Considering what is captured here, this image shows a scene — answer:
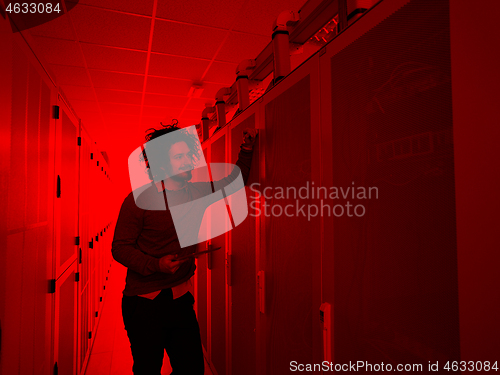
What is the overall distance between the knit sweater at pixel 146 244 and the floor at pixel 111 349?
1.36m

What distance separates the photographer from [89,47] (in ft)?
9.13

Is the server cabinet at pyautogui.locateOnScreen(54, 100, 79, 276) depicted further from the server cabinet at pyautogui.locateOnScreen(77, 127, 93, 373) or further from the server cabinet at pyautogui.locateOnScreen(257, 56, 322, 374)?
the server cabinet at pyautogui.locateOnScreen(257, 56, 322, 374)

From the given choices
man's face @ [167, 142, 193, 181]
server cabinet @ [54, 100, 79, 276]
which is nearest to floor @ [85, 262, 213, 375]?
server cabinet @ [54, 100, 79, 276]

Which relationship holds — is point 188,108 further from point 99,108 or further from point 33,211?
point 33,211

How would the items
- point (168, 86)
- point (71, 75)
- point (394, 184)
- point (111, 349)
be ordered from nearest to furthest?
point (394, 184), point (111, 349), point (71, 75), point (168, 86)

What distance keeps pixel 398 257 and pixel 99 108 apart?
4.89m

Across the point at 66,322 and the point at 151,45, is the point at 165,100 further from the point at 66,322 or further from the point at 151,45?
the point at 66,322

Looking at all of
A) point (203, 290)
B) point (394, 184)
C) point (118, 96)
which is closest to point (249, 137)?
point (394, 184)

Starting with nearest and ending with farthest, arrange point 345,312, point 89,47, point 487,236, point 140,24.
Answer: point 487,236
point 345,312
point 140,24
point 89,47

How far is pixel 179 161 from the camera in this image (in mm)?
1507

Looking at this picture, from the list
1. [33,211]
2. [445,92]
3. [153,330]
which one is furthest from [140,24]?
[445,92]

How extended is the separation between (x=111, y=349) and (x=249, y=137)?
8.58 ft

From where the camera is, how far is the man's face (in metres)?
1.50

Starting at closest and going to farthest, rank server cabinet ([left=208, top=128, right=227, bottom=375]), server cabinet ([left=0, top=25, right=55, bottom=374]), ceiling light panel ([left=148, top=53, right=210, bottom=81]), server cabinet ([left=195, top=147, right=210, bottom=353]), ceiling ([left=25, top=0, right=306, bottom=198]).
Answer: server cabinet ([left=0, top=25, right=55, bottom=374]) → server cabinet ([left=208, top=128, right=227, bottom=375]) → ceiling ([left=25, top=0, right=306, bottom=198]) → server cabinet ([left=195, top=147, right=210, bottom=353]) → ceiling light panel ([left=148, top=53, right=210, bottom=81])
